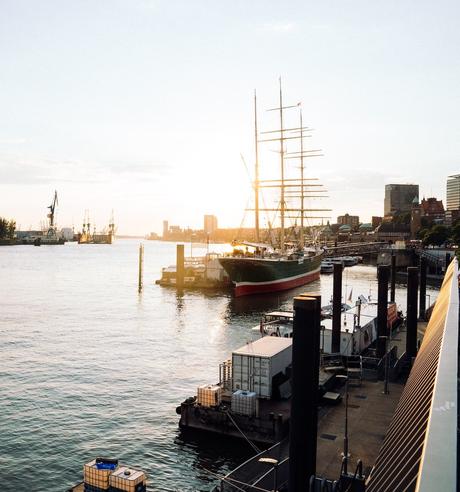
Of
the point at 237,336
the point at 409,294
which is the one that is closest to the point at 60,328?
the point at 237,336

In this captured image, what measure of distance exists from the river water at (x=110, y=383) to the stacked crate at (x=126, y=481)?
13.8ft

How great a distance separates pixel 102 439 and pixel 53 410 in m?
5.97

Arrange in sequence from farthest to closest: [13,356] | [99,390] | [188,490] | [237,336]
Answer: [237,336] → [13,356] → [99,390] → [188,490]

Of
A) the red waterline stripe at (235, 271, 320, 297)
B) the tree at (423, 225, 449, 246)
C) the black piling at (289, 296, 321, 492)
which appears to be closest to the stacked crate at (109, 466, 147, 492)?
the black piling at (289, 296, 321, 492)

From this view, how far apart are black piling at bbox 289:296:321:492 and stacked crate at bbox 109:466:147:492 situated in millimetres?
6489

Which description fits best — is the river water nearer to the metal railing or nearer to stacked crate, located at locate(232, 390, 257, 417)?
stacked crate, located at locate(232, 390, 257, 417)

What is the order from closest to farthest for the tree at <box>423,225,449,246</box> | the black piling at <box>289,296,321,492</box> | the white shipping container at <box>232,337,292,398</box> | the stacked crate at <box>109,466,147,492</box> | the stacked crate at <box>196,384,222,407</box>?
the black piling at <box>289,296,321,492</box>
the stacked crate at <box>109,466,147,492</box>
the stacked crate at <box>196,384,222,407</box>
the white shipping container at <box>232,337,292,398</box>
the tree at <box>423,225,449,246</box>

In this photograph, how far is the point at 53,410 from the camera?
32.0 metres

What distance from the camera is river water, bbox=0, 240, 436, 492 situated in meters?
24.8

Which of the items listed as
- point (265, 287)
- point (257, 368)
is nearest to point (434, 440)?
point (257, 368)

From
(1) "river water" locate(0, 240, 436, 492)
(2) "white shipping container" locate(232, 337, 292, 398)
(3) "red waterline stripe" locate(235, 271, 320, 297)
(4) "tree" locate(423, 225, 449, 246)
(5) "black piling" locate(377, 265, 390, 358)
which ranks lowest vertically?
(1) "river water" locate(0, 240, 436, 492)

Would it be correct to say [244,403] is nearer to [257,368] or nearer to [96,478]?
[257,368]

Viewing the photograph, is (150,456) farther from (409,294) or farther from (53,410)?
(409,294)

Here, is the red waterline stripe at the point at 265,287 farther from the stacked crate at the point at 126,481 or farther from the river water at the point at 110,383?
the stacked crate at the point at 126,481
